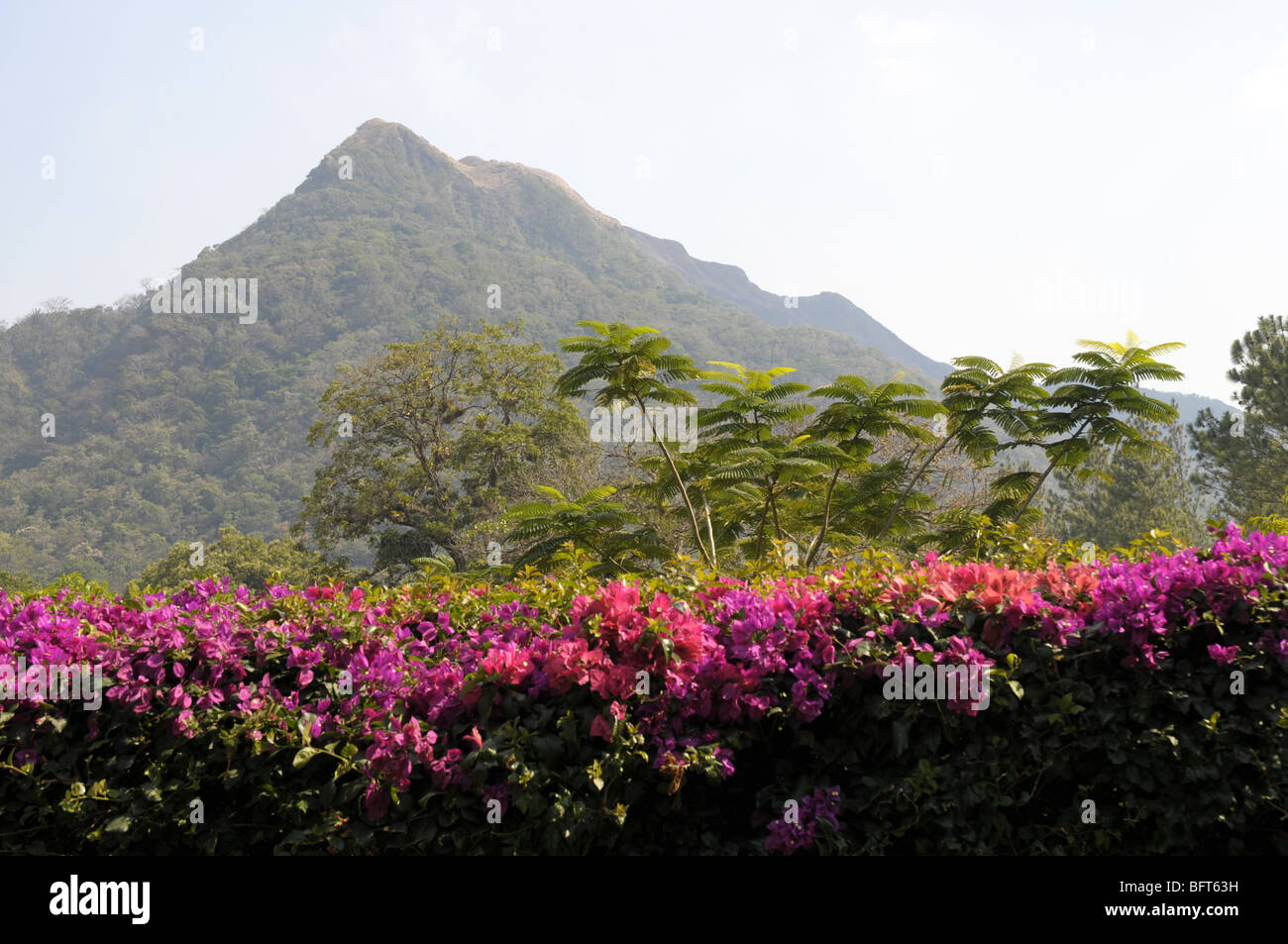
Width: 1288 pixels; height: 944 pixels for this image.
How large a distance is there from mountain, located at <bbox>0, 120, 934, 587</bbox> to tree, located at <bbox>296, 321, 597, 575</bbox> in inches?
181

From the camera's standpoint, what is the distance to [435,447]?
26641 mm

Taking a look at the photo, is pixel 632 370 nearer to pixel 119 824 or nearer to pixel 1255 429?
pixel 119 824

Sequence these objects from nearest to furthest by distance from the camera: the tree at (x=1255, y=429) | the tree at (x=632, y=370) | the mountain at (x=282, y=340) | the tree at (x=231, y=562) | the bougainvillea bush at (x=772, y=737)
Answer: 1. the bougainvillea bush at (x=772, y=737)
2. the tree at (x=632, y=370)
3. the tree at (x=1255, y=429)
4. the tree at (x=231, y=562)
5. the mountain at (x=282, y=340)

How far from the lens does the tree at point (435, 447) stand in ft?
82.6

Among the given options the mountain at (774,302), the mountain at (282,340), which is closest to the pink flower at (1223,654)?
the mountain at (282,340)

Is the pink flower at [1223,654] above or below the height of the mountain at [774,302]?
below

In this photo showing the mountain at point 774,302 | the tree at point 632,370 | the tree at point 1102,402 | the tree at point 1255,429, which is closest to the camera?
the tree at point 632,370

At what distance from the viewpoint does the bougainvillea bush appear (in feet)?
8.33

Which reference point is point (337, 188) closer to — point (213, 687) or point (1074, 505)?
point (1074, 505)

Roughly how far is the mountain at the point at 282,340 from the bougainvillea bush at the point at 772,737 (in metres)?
29.0

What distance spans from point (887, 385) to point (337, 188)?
12303 cm

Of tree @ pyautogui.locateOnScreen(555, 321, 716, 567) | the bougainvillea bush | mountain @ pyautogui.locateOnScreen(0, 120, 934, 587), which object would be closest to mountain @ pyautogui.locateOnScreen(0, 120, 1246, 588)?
mountain @ pyautogui.locateOnScreen(0, 120, 934, 587)

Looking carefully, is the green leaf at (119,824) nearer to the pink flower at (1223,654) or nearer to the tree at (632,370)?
the pink flower at (1223,654)
